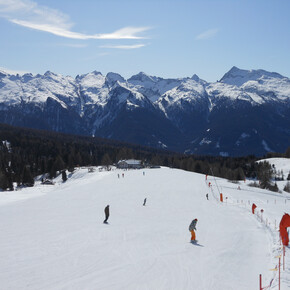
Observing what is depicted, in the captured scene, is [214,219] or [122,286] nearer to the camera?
[122,286]

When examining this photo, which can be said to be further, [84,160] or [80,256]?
[84,160]

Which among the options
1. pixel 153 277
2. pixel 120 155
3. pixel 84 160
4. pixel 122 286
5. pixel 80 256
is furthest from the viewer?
pixel 120 155

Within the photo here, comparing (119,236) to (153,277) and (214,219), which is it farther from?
(214,219)

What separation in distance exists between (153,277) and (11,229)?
48.0 ft

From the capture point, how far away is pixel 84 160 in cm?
16675

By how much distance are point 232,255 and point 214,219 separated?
1274 cm

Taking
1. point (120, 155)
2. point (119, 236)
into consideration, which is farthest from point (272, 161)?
point (119, 236)

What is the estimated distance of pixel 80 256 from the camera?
19.7 metres

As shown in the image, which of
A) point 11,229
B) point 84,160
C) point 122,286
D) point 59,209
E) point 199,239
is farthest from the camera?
point 84,160

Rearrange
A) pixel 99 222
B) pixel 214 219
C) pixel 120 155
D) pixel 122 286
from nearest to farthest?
pixel 122 286
pixel 99 222
pixel 214 219
pixel 120 155

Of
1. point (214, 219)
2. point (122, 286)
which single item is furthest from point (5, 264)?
point (214, 219)

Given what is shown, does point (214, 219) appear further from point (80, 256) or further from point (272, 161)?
point (272, 161)

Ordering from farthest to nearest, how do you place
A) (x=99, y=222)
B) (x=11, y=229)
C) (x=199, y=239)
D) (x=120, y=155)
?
(x=120, y=155), (x=99, y=222), (x=11, y=229), (x=199, y=239)

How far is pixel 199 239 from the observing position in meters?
24.8
